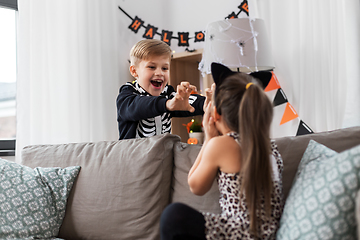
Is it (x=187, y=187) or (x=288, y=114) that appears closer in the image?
(x=187, y=187)

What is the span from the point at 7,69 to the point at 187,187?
1.77 metres

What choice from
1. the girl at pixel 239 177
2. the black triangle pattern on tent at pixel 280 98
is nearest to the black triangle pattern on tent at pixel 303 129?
the black triangle pattern on tent at pixel 280 98

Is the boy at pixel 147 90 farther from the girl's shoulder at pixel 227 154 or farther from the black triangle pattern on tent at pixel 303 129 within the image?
the black triangle pattern on tent at pixel 303 129

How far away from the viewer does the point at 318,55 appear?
2004mm

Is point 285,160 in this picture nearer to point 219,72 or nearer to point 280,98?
point 219,72

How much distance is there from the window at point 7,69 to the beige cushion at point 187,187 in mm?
1506

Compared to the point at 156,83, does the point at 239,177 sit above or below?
below

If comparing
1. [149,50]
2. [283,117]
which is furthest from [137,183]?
[283,117]

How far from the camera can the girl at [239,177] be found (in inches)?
34.2

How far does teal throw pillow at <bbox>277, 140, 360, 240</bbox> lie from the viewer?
71 centimetres

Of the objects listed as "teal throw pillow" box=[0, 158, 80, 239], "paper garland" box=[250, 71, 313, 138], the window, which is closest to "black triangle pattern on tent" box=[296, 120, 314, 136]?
"paper garland" box=[250, 71, 313, 138]


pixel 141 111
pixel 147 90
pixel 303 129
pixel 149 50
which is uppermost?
pixel 149 50

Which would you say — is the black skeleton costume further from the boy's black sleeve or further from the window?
the window

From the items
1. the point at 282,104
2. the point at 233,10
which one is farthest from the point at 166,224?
the point at 233,10
